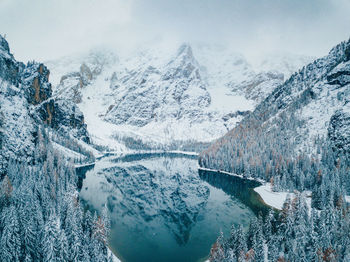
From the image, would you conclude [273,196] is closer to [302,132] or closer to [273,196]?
[273,196]

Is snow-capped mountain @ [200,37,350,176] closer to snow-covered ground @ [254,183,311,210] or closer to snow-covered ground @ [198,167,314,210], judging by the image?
snow-covered ground @ [198,167,314,210]

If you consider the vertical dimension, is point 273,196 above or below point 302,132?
below

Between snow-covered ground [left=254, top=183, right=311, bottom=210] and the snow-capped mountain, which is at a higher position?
the snow-capped mountain

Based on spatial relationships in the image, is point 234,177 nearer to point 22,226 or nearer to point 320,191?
point 320,191

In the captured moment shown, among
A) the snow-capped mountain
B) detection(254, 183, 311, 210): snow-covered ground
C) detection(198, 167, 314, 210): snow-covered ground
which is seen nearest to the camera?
detection(198, 167, 314, 210): snow-covered ground

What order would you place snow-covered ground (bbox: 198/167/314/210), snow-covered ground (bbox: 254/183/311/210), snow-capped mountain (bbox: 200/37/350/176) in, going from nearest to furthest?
snow-covered ground (bbox: 198/167/314/210) < snow-covered ground (bbox: 254/183/311/210) < snow-capped mountain (bbox: 200/37/350/176)

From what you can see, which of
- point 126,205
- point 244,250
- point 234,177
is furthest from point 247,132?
point 244,250

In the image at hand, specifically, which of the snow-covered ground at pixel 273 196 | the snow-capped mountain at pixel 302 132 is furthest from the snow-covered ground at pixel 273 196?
the snow-capped mountain at pixel 302 132

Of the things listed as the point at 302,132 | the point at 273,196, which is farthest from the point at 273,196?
the point at 302,132

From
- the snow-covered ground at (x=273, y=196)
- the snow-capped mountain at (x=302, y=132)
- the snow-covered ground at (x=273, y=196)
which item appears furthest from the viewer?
the snow-capped mountain at (x=302, y=132)

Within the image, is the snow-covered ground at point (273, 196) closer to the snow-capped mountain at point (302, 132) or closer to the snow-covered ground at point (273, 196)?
the snow-covered ground at point (273, 196)

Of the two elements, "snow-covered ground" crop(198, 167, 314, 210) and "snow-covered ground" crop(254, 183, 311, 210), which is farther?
"snow-covered ground" crop(254, 183, 311, 210)

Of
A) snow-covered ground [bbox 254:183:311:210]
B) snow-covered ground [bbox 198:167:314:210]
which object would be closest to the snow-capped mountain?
snow-covered ground [bbox 198:167:314:210]
